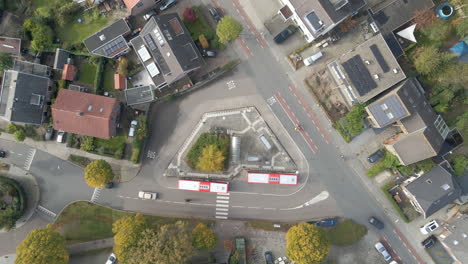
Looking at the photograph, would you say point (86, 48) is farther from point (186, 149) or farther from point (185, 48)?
point (186, 149)

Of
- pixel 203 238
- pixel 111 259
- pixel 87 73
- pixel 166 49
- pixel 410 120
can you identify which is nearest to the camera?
pixel 203 238

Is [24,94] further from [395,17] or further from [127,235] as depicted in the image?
[395,17]

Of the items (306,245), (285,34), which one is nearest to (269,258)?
(306,245)

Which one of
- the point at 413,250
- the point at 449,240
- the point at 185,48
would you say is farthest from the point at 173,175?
A: the point at 449,240

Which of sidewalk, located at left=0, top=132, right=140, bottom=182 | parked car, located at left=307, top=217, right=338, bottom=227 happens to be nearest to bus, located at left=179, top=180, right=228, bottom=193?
sidewalk, located at left=0, top=132, right=140, bottom=182

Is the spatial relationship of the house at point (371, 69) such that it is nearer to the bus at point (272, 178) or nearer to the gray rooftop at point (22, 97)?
the bus at point (272, 178)

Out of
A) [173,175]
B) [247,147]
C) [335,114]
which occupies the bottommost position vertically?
[173,175]
